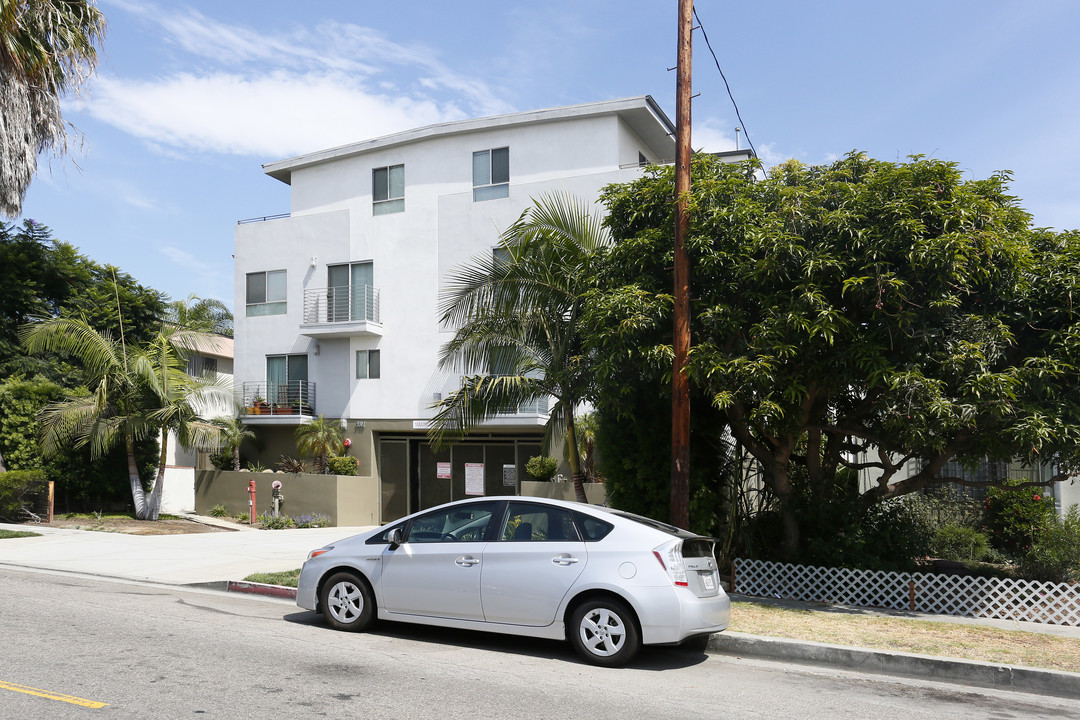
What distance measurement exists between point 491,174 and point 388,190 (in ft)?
12.2

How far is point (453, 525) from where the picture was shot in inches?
332

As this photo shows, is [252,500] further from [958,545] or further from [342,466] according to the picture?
[958,545]

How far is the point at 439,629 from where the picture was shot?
891cm

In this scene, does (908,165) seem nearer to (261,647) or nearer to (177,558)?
(261,647)

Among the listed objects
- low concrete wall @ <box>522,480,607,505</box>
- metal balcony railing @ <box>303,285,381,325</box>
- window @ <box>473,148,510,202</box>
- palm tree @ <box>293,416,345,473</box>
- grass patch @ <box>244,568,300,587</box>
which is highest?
window @ <box>473,148,510,202</box>

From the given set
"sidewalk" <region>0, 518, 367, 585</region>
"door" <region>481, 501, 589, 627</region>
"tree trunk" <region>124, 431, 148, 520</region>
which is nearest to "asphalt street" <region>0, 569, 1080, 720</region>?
"door" <region>481, 501, 589, 627</region>

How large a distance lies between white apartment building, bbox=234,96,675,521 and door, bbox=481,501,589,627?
1525 cm

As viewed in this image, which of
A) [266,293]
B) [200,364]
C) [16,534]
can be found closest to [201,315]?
[200,364]

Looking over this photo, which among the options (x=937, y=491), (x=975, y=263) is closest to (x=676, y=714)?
(x=975, y=263)

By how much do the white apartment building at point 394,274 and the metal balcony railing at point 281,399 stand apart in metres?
0.05

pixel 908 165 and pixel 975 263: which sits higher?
pixel 908 165

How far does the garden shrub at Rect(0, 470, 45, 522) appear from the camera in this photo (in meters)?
20.1

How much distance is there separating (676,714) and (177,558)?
1144 cm

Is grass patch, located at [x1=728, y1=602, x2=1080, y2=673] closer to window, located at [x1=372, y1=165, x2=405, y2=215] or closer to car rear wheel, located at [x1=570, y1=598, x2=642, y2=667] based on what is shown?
car rear wheel, located at [x1=570, y1=598, x2=642, y2=667]
